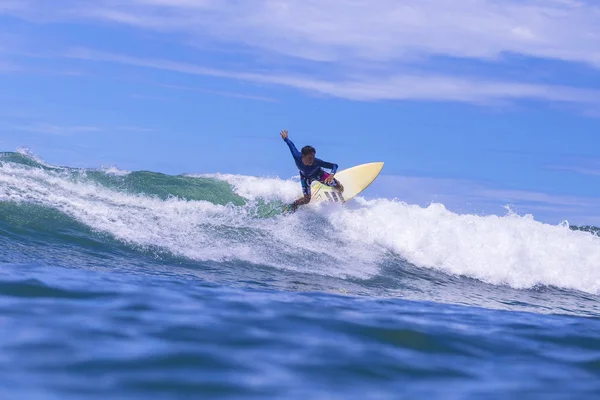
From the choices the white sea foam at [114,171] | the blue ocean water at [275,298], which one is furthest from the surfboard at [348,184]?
the white sea foam at [114,171]

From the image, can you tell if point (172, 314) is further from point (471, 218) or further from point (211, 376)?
point (471, 218)

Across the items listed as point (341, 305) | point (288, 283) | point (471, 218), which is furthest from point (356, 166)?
point (341, 305)

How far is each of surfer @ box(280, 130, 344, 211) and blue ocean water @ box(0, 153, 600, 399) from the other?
15.1 inches

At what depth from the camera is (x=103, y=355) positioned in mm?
3754

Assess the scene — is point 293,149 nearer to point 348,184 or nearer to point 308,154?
point 308,154

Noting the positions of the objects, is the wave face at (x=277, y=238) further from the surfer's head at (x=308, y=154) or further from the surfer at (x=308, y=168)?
the surfer's head at (x=308, y=154)

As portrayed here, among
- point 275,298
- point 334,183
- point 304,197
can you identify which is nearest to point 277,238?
point 304,197

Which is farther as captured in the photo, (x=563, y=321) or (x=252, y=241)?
(x=252, y=241)

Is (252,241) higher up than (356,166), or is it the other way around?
(356,166)

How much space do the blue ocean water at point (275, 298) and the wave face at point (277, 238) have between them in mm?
48

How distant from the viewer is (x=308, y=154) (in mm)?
12891

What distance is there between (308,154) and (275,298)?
22.5 feet

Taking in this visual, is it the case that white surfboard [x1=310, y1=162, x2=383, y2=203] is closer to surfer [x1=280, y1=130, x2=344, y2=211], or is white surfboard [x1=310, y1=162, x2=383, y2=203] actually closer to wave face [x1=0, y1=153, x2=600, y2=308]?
wave face [x1=0, y1=153, x2=600, y2=308]

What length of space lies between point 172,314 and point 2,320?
1181 millimetres
